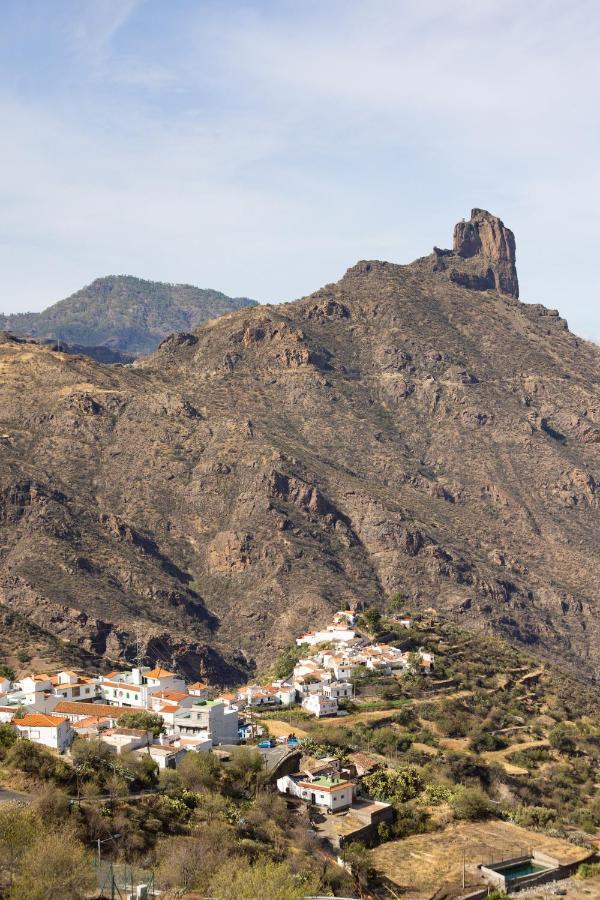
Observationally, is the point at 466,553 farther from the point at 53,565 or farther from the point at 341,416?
the point at 53,565

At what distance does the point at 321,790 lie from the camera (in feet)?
187

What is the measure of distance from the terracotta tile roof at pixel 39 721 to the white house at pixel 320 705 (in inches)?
1042

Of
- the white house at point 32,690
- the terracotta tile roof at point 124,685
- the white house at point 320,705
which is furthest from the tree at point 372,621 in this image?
the white house at point 32,690

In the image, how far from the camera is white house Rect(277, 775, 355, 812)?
56.8 m

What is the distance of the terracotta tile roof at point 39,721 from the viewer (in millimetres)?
57438

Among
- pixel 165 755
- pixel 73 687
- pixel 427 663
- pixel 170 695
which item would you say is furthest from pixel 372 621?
pixel 165 755

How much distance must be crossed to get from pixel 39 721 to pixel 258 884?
66.8 feet

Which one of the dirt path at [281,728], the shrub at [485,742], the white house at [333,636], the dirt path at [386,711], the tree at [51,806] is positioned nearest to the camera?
the tree at [51,806]

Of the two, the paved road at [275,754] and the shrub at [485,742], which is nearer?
the paved road at [275,754]

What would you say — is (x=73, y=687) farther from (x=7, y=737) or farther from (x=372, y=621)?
(x=372, y=621)

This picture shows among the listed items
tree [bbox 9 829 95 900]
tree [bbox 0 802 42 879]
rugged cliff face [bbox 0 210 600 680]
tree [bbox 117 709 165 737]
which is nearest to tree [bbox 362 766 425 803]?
tree [bbox 117 709 165 737]

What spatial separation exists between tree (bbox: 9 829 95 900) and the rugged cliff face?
79.8 metres

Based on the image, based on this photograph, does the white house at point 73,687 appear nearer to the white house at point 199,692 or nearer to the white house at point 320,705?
the white house at point 199,692

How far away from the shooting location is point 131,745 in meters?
58.7
